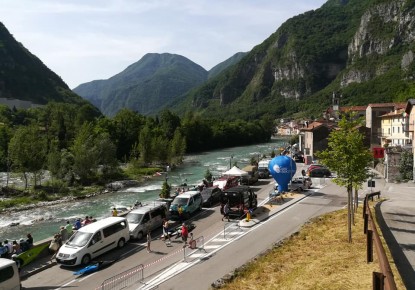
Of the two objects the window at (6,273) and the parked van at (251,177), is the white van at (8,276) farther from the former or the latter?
the parked van at (251,177)

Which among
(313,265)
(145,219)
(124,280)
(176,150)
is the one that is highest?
(176,150)

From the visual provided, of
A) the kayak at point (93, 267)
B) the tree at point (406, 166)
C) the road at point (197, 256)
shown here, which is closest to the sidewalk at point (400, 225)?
the tree at point (406, 166)

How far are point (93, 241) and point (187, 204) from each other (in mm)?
9636

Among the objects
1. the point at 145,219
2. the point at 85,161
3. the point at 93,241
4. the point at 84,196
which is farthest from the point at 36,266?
the point at 85,161

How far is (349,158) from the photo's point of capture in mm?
20781

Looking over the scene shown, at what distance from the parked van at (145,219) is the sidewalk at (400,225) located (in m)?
14.2

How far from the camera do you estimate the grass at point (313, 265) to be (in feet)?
48.2

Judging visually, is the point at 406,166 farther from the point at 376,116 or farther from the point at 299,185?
the point at 376,116

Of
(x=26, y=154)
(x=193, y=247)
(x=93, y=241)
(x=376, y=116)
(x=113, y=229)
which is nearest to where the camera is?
(x=93, y=241)

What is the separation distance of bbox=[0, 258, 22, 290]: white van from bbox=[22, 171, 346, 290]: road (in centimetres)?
159

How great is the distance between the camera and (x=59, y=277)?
18.3 metres

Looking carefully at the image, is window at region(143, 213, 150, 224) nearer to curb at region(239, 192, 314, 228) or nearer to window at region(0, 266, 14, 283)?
curb at region(239, 192, 314, 228)

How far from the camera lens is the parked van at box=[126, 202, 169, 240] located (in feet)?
78.5

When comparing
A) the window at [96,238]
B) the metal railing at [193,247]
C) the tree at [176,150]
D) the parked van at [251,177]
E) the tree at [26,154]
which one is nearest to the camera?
the window at [96,238]
